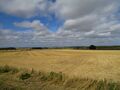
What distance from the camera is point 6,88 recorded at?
309 inches

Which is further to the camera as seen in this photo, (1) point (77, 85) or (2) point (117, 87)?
(1) point (77, 85)

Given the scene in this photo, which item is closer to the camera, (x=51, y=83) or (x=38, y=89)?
(x=38, y=89)

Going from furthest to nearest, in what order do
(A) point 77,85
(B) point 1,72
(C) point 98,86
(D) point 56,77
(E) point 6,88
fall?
(B) point 1,72 < (D) point 56,77 < (A) point 77,85 < (C) point 98,86 < (E) point 6,88

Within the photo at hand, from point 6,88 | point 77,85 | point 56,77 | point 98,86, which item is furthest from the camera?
point 56,77

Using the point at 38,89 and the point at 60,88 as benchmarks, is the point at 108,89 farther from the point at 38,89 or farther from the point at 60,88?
the point at 38,89

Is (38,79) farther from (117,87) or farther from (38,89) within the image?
(117,87)

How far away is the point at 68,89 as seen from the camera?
28.4ft

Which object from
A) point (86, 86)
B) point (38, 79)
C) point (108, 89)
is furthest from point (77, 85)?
point (38, 79)

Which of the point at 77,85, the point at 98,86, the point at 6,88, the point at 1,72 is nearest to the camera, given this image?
the point at 6,88

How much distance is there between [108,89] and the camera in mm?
7918

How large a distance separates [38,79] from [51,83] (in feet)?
4.96

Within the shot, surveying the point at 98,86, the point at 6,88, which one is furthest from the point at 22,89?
the point at 98,86

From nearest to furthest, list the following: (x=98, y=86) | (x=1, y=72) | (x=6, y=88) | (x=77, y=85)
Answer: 1. (x=6, y=88)
2. (x=98, y=86)
3. (x=77, y=85)
4. (x=1, y=72)

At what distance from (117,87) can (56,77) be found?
3964 millimetres
